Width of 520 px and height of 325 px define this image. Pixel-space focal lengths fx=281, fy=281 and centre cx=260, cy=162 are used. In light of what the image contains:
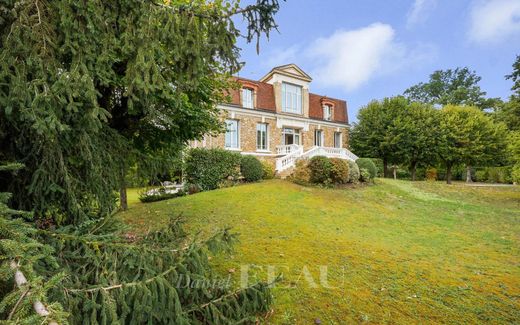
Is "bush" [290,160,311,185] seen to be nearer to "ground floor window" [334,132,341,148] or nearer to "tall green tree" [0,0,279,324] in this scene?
"tall green tree" [0,0,279,324]

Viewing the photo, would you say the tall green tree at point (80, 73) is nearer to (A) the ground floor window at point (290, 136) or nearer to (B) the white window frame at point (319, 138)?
(A) the ground floor window at point (290, 136)

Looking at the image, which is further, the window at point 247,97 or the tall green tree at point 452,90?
the tall green tree at point 452,90

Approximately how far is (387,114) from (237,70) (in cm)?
2335

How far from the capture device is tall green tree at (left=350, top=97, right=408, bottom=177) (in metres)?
23.3

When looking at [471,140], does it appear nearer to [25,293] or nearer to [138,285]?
[138,285]

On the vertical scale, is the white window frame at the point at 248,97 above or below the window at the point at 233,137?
above

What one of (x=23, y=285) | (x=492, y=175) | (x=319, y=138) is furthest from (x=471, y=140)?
(x=23, y=285)

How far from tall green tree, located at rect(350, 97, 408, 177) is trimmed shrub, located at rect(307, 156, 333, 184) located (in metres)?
12.0

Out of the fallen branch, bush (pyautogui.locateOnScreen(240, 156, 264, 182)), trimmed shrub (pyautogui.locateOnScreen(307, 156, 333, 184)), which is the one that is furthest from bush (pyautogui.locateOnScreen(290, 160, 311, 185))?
the fallen branch

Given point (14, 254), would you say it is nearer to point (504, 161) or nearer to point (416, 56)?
point (416, 56)

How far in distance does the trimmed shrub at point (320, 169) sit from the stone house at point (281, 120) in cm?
269

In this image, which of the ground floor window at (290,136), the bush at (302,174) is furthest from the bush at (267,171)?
the ground floor window at (290,136)

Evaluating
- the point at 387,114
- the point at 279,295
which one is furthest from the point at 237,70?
the point at 387,114

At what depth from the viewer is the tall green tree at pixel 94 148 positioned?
1.97 metres
